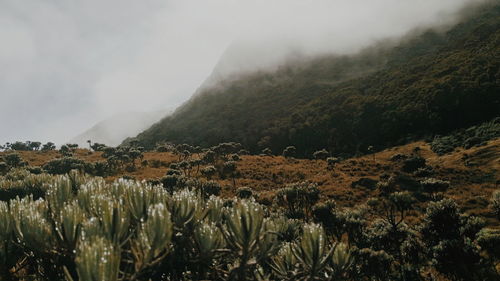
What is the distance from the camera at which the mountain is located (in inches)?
3494

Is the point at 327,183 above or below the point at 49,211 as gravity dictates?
below

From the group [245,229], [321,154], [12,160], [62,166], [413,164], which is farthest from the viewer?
[321,154]

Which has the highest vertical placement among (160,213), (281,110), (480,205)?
(281,110)

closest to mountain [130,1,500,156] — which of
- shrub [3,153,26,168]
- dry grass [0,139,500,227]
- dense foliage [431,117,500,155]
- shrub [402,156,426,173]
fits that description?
dense foliage [431,117,500,155]

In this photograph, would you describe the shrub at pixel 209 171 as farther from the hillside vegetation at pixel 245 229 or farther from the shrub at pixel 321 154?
the shrub at pixel 321 154

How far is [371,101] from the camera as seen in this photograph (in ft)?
351

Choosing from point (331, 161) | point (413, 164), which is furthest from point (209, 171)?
point (413, 164)

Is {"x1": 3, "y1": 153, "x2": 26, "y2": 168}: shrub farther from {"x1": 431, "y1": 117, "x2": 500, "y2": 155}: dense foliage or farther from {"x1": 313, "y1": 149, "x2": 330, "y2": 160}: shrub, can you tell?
{"x1": 431, "y1": 117, "x2": 500, "y2": 155}: dense foliage

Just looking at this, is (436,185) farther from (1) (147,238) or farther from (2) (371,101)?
(2) (371,101)

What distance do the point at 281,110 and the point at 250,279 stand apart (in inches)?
5518

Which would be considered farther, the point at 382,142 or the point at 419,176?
the point at 382,142

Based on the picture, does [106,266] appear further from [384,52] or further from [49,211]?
[384,52]

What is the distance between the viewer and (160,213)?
12.9ft

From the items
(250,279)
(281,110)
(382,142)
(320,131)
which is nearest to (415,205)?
(250,279)
